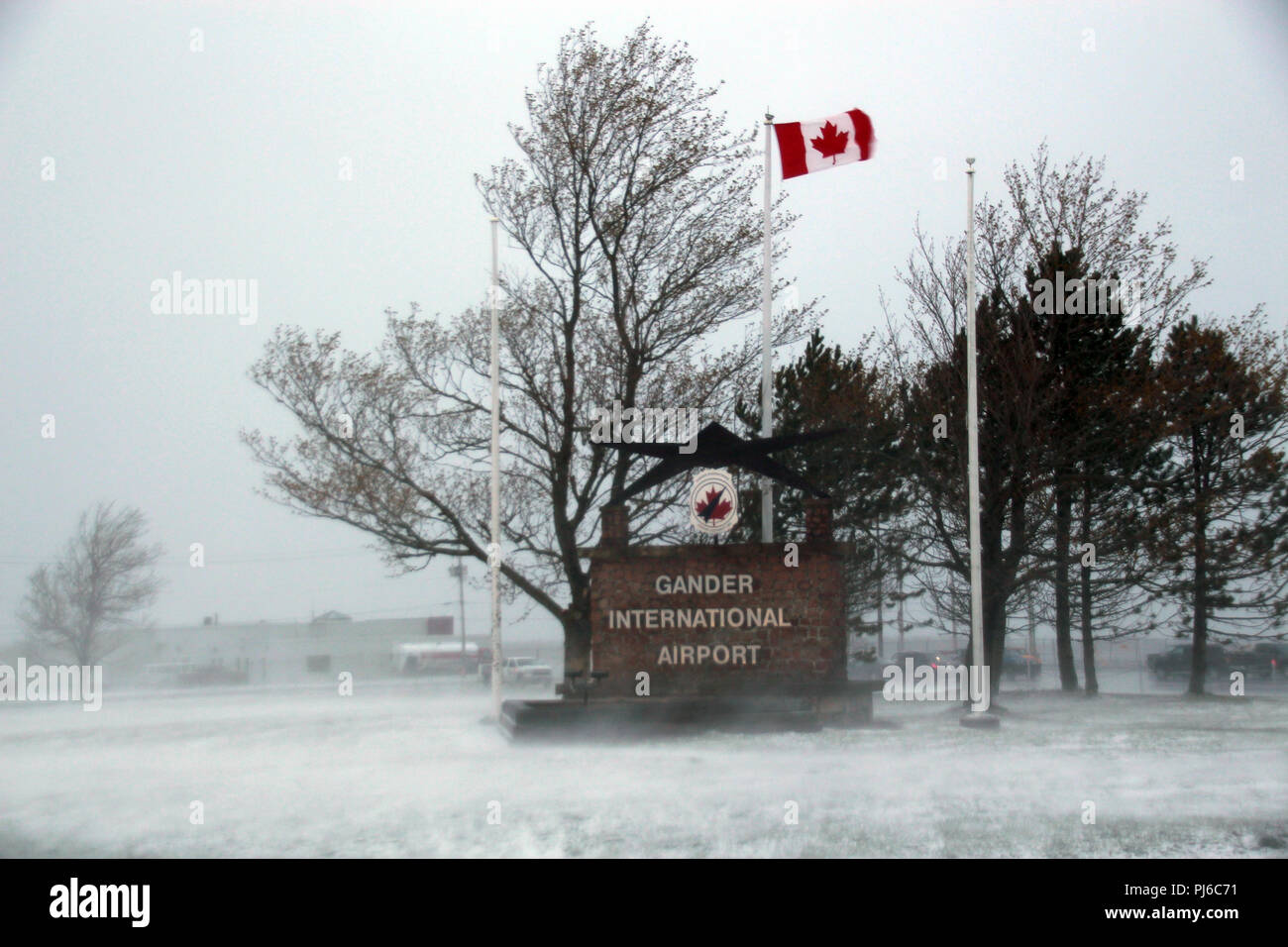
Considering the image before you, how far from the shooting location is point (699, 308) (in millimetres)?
25203

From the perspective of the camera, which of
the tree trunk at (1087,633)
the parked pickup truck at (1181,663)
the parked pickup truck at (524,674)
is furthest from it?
the parked pickup truck at (1181,663)

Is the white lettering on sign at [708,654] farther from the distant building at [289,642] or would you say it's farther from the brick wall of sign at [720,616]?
the distant building at [289,642]

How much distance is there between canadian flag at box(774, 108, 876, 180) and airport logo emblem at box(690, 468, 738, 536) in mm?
5419

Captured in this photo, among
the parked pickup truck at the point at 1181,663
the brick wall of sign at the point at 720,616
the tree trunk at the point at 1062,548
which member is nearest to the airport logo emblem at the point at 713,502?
the brick wall of sign at the point at 720,616

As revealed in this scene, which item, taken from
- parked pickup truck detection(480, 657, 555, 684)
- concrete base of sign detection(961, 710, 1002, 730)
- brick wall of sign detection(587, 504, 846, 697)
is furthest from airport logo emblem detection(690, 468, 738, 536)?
parked pickup truck detection(480, 657, 555, 684)

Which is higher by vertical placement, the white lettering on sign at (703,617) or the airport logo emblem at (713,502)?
the airport logo emblem at (713,502)

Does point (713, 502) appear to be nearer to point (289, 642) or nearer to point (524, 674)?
point (524, 674)

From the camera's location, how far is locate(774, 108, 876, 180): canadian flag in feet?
63.2

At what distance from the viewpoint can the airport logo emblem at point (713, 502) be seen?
58.2 ft

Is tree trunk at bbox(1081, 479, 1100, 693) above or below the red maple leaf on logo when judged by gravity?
below

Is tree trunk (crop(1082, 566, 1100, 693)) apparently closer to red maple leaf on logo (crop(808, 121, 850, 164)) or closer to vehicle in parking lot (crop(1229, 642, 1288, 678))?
red maple leaf on logo (crop(808, 121, 850, 164))

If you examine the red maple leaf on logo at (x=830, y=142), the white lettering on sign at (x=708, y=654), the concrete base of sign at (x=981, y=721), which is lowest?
the concrete base of sign at (x=981, y=721)

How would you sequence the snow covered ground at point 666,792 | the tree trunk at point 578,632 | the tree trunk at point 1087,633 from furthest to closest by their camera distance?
1. the tree trunk at point 1087,633
2. the tree trunk at point 578,632
3. the snow covered ground at point 666,792

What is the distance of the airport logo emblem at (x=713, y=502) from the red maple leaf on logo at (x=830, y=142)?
5.71 m
